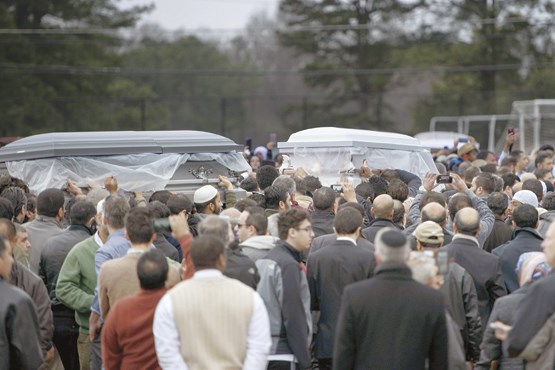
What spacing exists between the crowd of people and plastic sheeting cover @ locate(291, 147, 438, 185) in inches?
99.9

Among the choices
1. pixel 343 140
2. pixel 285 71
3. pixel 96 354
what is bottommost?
pixel 96 354

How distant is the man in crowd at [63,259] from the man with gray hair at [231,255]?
6.76ft

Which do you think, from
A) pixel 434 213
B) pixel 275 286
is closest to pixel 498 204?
pixel 434 213

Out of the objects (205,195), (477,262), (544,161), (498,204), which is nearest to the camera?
(477,262)

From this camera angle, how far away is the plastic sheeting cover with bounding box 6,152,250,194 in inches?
431

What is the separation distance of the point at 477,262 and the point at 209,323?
8.94 feet

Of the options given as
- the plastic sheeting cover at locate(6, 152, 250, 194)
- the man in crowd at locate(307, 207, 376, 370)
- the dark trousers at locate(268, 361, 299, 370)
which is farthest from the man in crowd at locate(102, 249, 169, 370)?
the plastic sheeting cover at locate(6, 152, 250, 194)

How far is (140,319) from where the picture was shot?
20.4 feet

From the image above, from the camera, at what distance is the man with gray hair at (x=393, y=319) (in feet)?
19.3

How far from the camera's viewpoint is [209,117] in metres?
49.5

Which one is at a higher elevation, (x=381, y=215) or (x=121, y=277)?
(x=381, y=215)

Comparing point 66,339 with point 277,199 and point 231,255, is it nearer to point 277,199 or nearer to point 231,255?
point 277,199

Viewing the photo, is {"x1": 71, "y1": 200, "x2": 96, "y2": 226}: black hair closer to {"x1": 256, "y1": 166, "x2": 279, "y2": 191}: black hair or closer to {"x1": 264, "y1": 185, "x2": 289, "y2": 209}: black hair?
{"x1": 264, "y1": 185, "x2": 289, "y2": 209}: black hair

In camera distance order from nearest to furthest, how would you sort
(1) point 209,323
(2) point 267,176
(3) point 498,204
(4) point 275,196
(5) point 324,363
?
(1) point 209,323
(5) point 324,363
(4) point 275,196
(3) point 498,204
(2) point 267,176
